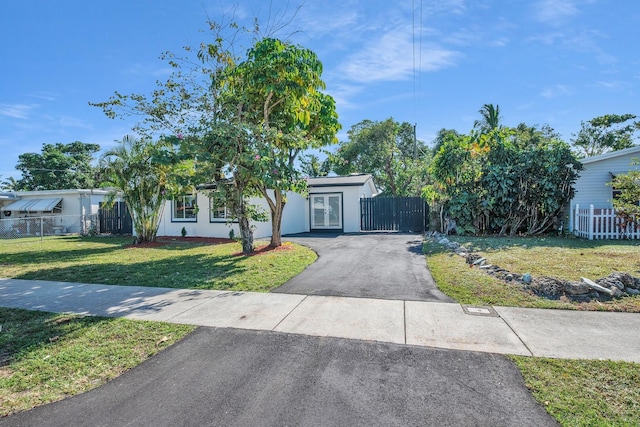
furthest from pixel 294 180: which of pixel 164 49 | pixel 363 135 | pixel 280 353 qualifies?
pixel 363 135

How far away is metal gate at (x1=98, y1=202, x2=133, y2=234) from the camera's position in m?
19.0

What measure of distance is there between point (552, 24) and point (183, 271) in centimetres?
1230

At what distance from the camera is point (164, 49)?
946 cm

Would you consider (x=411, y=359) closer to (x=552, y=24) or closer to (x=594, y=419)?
(x=594, y=419)

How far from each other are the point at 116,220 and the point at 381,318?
66.0 ft

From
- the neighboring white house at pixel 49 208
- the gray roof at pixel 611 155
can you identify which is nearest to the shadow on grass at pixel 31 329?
the gray roof at pixel 611 155

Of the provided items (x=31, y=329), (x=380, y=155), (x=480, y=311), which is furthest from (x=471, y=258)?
(x=380, y=155)

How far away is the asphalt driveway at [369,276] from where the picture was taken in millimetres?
5660

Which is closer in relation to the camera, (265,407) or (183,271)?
(265,407)

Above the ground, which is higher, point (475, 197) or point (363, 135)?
point (363, 135)

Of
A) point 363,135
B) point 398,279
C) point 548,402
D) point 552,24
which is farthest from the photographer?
point 363,135

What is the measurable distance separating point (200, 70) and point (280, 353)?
8890mm

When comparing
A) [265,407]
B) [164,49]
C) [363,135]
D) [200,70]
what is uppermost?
[363,135]

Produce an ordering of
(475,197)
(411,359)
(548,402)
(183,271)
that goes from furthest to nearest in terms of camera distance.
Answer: (475,197), (183,271), (411,359), (548,402)
